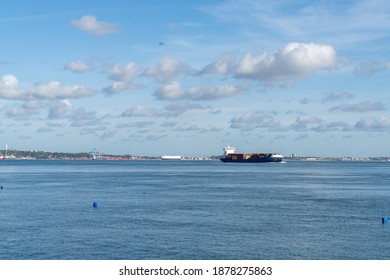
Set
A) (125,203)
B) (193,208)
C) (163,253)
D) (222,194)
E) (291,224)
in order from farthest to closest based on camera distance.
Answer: (222,194) < (125,203) < (193,208) < (291,224) < (163,253)

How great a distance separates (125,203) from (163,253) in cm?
4855

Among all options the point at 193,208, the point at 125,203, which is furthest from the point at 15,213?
the point at 193,208

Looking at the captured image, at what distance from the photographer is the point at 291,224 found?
250 ft

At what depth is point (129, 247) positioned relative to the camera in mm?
59531

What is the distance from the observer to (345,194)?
416ft

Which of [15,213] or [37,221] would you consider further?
[15,213]

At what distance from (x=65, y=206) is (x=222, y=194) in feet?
134

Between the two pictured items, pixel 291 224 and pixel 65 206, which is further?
pixel 65 206

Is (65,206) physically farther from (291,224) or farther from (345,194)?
(345,194)

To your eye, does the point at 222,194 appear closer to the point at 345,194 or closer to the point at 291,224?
the point at 345,194

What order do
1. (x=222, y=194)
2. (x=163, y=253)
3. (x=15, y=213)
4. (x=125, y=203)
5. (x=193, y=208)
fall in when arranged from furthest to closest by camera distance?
(x=222, y=194) → (x=125, y=203) → (x=193, y=208) → (x=15, y=213) → (x=163, y=253)

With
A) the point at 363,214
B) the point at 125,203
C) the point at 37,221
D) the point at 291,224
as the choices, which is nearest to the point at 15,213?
the point at 37,221
